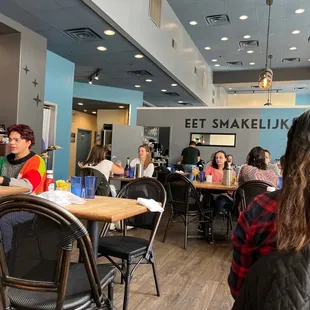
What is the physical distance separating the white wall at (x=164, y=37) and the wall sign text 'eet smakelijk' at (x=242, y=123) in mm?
1088

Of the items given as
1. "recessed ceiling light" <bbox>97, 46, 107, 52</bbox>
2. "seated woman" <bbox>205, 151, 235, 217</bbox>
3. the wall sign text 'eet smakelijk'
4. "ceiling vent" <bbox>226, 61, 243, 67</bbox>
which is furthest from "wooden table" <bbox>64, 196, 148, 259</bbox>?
"ceiling vent" <bbox>226, 61, 243, 67</bbox>

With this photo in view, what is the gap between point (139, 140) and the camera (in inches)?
373

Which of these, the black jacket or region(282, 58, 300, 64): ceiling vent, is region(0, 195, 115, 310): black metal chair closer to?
the black jacket

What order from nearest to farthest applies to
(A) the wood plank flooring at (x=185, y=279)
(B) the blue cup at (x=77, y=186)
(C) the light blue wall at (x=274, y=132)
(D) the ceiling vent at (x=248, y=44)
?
(B) the blue cup at (x=77, y=186), (A) the wood plank flooring at (x=185, y=279), (C) the light blue wall at (x=274, y=132), (D) the ceiling vent at (x=248, y=44)

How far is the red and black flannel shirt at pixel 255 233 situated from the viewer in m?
0.93

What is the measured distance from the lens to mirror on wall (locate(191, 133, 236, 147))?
29.6ft

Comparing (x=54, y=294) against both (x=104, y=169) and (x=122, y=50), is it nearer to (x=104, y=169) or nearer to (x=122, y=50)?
(x=104, y=169)

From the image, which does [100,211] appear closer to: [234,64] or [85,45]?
[85,45]

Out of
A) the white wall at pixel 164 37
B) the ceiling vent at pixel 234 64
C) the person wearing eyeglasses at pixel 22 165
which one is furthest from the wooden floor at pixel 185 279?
the ceiling vent at pixel 234 64

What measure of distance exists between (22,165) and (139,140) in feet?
22.2

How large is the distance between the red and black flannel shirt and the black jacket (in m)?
0.19

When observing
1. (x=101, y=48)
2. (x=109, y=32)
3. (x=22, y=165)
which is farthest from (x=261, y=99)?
(x=22, y=165)

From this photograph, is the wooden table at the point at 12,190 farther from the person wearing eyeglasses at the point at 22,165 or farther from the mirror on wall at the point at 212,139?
the mirror on wall at the point at 212,139

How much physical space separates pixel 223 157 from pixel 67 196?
3.20m
